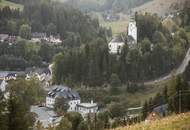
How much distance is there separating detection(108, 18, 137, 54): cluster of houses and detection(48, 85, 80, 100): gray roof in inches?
781

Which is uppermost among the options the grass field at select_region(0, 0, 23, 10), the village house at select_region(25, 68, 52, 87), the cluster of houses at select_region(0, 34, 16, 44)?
the grass field at select_region(0, 0, 23, 10)

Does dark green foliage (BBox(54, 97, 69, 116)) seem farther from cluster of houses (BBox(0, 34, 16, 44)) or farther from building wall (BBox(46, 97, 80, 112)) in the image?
cluster of houses (BBox(0, 34, 16, 44))

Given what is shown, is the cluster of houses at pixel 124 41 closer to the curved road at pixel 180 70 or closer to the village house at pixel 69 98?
the curved road at pixel 180 70

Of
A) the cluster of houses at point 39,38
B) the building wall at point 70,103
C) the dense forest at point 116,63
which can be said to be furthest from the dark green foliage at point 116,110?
the cluster of houses at point 39,38

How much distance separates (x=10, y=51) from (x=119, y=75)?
110ft

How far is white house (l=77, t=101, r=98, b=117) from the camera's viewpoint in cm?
7406

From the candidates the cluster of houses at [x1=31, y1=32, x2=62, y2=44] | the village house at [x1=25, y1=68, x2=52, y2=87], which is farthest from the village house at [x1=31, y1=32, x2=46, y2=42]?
the village house at [x1=25, y1=68, x2=52, y2=87]

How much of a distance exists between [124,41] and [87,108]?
2983cm

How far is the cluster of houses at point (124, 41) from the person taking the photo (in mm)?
99938

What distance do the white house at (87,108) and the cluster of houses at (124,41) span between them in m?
23.1

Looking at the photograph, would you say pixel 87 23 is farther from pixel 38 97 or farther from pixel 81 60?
pixel 38 97

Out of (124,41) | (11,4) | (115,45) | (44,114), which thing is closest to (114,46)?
(115,45)

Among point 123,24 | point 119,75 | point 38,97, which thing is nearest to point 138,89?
point 119,75

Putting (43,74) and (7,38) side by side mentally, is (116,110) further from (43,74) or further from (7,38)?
(7,38)
